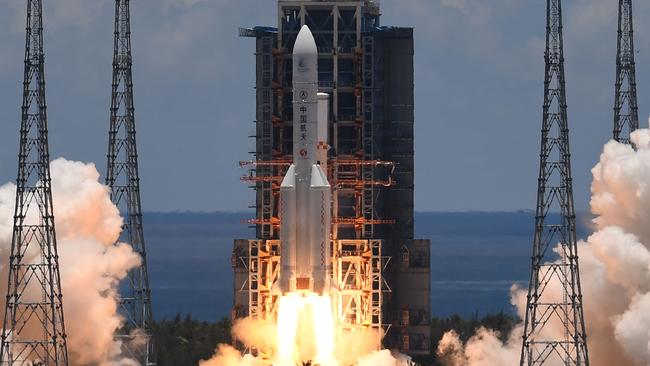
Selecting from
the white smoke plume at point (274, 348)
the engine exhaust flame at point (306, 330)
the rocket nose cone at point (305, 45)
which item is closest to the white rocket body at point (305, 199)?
the rocket nose cone at point (305, 45)

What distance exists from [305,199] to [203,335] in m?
25.2

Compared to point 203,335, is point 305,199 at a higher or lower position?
higher

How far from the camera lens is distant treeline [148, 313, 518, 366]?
8712cm

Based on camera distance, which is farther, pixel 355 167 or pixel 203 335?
pixel 203 335

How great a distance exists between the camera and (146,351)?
2992 inches

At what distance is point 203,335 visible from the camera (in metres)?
96.9

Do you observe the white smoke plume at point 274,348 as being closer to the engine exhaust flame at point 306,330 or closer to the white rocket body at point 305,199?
the engine exhaust flame at point 306,330

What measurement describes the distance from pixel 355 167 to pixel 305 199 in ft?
20.1

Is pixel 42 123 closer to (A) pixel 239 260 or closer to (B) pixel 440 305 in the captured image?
(A) pixel 239 260

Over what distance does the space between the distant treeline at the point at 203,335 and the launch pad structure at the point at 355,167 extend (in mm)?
4154

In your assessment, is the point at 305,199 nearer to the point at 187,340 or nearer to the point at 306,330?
the point at 306,330

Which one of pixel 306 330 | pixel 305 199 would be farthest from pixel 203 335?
pixel 305 199

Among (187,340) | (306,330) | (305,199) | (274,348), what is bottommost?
(187,340)

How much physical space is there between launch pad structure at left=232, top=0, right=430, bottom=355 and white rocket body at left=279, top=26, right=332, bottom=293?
2.05 metres
